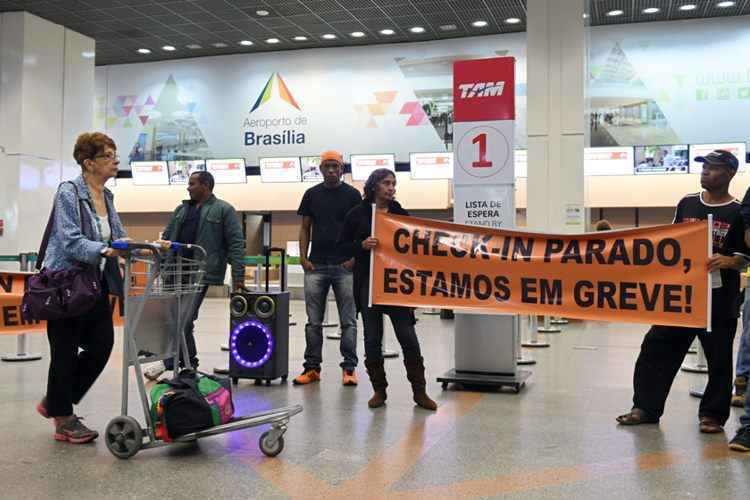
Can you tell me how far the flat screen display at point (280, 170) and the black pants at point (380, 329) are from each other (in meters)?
11.4

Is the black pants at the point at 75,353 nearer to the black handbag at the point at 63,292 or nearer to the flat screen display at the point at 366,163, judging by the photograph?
the black handbag at the point at 63,292

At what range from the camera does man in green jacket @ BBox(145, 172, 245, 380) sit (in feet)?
17.5

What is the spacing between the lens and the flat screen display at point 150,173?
55.3 feet

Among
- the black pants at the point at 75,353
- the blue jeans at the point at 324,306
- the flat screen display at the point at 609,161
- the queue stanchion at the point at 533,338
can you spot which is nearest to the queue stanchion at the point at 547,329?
the queue stanchion at the point at 533,338

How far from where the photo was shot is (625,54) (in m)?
13.9

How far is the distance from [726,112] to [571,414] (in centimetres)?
1117

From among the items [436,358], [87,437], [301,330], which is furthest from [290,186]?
[87,437]

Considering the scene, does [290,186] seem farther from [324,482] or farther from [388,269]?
[324,482]

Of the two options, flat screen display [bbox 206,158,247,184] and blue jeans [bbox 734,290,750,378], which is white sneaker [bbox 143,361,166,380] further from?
flat screen display [bbox 206,158,247,184]

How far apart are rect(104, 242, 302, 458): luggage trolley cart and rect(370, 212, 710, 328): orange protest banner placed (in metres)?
1.34

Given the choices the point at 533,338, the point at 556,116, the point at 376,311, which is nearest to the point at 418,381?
the point at 376,311

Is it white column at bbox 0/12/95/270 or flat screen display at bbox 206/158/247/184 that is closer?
white column at bbox 0/12/95/270

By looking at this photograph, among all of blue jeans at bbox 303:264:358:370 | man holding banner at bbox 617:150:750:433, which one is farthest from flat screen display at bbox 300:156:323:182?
man holding banner at bbox 617:150:750:433

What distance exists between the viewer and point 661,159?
13.4m
